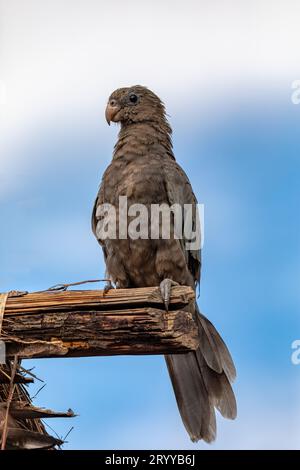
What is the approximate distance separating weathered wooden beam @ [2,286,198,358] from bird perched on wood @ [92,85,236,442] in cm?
99

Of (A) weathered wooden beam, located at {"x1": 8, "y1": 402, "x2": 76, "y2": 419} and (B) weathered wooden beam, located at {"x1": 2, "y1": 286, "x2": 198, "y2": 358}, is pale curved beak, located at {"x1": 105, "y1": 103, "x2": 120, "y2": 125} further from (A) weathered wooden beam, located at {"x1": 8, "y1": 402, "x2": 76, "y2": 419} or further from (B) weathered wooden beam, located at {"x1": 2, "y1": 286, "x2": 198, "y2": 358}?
(A) weathered wooden beam, located at {"x1": 8, "y1": 402, "x2": 76, "y2": 419}

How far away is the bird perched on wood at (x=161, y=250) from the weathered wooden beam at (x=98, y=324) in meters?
0.99

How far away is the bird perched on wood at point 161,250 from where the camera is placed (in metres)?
3.66

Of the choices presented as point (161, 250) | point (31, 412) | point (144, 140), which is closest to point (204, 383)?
point (161, 250)

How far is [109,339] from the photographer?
2729 mm

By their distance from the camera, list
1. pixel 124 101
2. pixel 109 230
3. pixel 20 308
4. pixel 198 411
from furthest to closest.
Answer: pixel 124 101 → pixel 109 230 → pixel 198 411 → pixel 20 308

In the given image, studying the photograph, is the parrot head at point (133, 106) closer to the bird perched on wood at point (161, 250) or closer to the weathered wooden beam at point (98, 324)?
the bird perched on wood at point (161, 250)

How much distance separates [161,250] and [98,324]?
44.7 inches

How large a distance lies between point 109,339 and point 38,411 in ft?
1.48

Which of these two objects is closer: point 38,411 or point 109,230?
point 38,411

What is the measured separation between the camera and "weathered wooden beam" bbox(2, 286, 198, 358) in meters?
2.69
